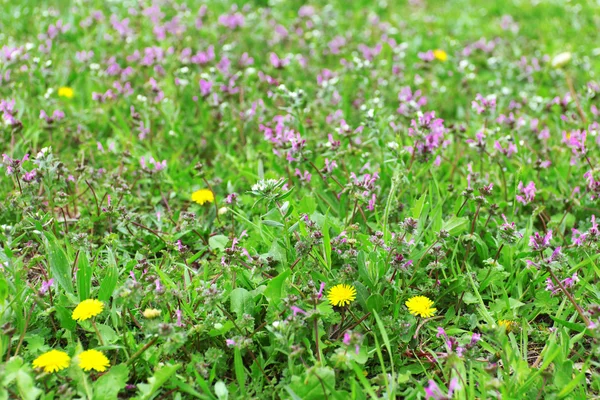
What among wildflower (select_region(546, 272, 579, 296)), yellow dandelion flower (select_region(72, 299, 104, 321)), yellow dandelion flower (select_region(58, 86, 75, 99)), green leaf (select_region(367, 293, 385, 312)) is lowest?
wildflower (select_region(546, 272, 579, 296))

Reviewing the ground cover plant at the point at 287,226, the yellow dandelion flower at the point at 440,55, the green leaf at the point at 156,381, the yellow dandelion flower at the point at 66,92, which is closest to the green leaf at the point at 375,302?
the ground cover plant at the point at 287,226

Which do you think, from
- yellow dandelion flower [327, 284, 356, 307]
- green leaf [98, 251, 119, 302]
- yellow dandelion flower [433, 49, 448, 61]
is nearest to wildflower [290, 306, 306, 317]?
yellow dandelion flower [327, 284, 356, 307]

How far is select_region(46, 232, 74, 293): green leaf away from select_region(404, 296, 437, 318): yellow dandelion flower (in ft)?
4.22

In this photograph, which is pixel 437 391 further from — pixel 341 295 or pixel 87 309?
pixel 87 309

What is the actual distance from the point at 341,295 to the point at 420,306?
0.32m

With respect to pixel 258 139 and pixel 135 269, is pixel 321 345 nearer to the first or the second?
pixel 135 269

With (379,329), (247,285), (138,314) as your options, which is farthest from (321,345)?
(138,314)

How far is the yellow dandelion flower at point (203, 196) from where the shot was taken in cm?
306

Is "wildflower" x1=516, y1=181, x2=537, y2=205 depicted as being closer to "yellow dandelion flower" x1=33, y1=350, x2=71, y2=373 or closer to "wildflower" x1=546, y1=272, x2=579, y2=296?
"wildflower" x1=546, y1=272, x2=579, y2=296

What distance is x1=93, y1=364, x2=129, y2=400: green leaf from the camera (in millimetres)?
2014

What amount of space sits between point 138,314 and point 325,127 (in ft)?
6.37

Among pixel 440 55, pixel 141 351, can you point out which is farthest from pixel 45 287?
pixel 440 55

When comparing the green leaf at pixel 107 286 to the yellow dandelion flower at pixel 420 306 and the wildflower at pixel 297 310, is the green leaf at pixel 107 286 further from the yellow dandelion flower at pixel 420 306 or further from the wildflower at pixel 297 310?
the yellow dandelion flower at pixel 420 306

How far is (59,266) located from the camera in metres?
2.42
